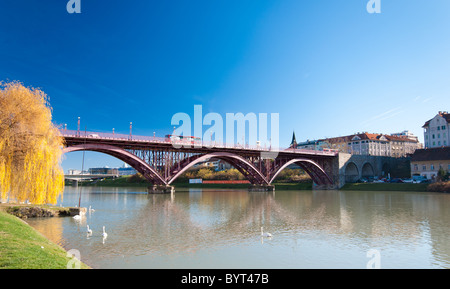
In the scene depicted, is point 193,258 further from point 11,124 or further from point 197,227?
point 11,124

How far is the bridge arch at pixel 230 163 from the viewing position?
48031 millimetres

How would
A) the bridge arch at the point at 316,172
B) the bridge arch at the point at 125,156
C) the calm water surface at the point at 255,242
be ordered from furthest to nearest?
the bridge arch at the point at 316,172 → the bridge arch at the point at 125,156 → the calm water surface at the point at 255,242

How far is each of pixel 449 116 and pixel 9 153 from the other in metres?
93.6

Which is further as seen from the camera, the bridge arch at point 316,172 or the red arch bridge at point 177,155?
the bridge arch at point 316,172

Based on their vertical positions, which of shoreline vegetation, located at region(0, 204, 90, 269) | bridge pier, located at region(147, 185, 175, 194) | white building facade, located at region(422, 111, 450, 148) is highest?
white building facade, located at region(422, 111, 450, 148)

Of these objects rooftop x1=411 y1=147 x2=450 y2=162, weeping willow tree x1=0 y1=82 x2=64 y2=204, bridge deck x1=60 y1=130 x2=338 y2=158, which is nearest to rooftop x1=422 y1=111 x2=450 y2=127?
rooftop x1=411 y1=147 x2=450 y2=162

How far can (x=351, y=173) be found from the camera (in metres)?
78.2

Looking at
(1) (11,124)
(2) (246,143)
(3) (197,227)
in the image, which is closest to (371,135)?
(2) (246,143)

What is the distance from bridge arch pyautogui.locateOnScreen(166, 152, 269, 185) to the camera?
158 ft

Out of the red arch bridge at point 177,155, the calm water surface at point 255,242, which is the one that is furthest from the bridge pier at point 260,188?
the calm water surface at point 255,242

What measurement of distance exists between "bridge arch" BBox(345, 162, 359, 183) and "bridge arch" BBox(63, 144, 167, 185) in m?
50.5

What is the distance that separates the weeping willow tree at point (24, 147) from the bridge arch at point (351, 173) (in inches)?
2788

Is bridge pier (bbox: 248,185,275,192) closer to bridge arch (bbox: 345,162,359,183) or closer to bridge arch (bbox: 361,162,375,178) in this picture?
bridge arch (bbox: 345,162,359,183)

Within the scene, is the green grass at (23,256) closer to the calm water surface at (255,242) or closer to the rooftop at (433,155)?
the calm water surface at (255,242)
